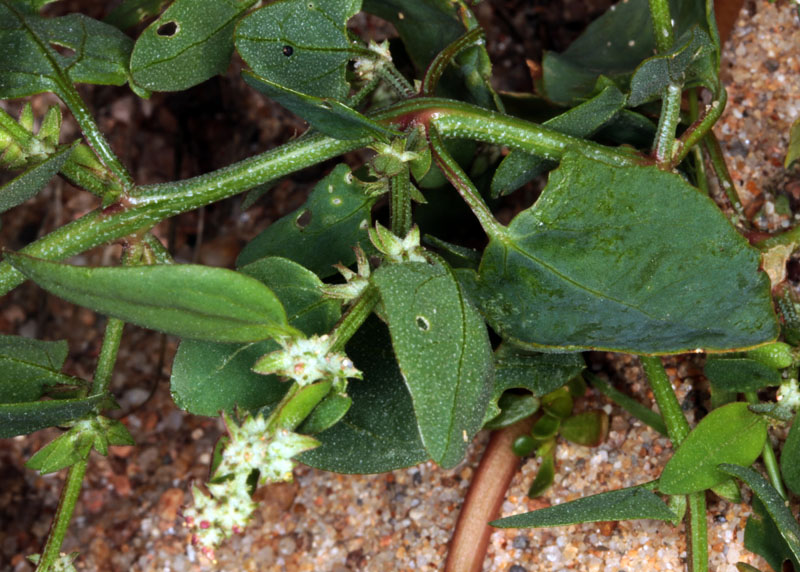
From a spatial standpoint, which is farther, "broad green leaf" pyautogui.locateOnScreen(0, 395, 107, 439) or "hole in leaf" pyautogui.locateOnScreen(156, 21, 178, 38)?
"hole in leaf" pyautogui.locateOnScreen(156, 21, 178, 38)

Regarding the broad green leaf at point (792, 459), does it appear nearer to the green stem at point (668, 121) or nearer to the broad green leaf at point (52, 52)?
the green stem at point (668, 121)

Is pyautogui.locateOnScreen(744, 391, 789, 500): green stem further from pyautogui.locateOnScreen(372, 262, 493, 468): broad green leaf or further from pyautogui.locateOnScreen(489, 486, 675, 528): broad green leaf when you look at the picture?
pyautogui.locateOnScreen(372, 262, 493, 468): broad green leaf

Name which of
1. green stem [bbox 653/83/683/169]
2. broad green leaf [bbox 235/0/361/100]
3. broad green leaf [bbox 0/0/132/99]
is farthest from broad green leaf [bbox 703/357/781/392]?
broad green leaf [bbox 0/0/132/99]

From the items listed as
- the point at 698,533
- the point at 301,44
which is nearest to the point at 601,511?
the point at 698,533

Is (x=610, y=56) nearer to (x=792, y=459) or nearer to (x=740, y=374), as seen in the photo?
(x=740, y=374)

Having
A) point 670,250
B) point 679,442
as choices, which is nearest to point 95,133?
point 670,250

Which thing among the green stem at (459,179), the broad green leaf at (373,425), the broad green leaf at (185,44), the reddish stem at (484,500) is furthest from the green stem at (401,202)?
the reddish stem at (484,500)

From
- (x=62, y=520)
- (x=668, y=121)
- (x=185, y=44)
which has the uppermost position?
(x=668, y=121)

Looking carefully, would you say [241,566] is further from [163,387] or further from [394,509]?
[163,387]
